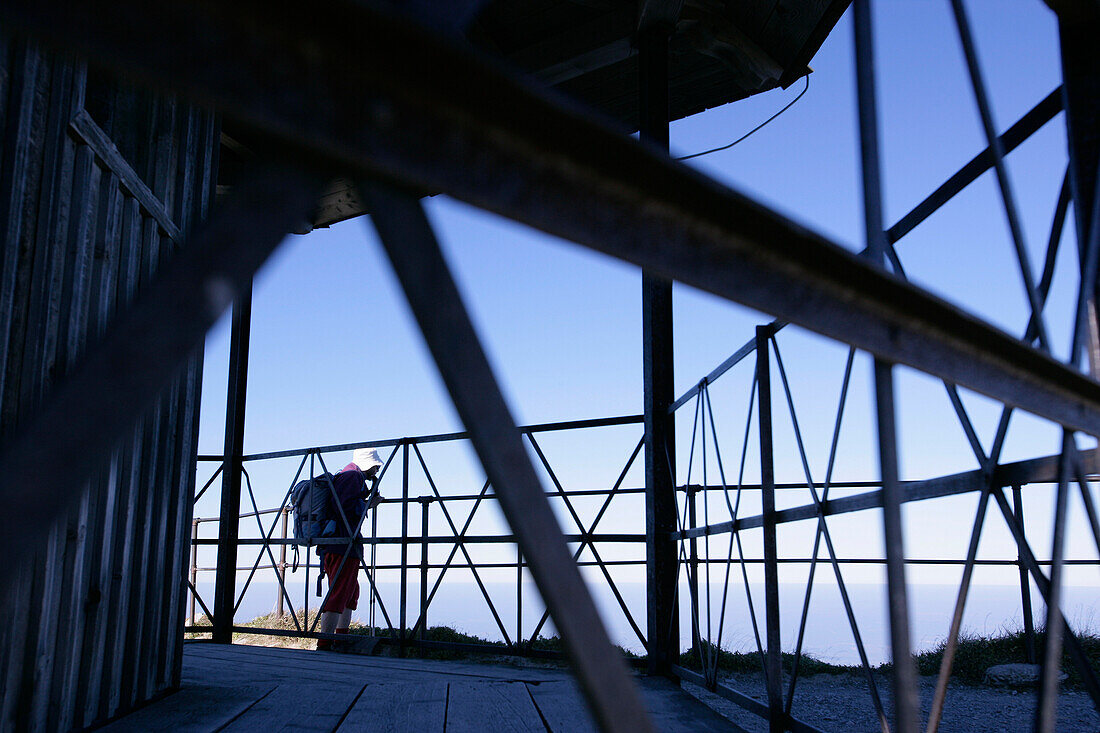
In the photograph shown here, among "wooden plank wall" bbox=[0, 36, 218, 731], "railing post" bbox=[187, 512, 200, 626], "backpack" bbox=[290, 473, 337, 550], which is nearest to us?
"wooden plank wall" bbox=[0, 36, 218, 731]

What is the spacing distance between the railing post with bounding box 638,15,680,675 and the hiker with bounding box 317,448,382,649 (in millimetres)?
2928

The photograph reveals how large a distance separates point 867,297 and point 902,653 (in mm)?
719

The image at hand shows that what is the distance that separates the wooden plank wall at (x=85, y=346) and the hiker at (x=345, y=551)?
3.02m

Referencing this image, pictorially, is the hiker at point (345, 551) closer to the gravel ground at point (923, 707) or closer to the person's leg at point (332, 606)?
the person's leg at point (332, 606)

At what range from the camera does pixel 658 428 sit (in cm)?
547

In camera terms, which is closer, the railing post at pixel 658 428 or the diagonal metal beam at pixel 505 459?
the diagonal metal beam at pixel 505 459

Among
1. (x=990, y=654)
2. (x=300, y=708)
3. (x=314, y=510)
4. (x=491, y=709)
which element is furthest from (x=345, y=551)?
(x=990, y=654)

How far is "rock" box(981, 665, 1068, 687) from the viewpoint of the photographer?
5.74 m

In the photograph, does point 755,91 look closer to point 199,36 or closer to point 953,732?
point 953,732

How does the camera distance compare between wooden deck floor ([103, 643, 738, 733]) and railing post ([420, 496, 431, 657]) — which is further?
railing post ([420, 496, 431, 657])

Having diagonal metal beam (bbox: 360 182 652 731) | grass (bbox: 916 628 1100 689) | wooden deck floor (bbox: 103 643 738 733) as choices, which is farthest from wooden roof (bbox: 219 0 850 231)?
diagonal metal beam (bbox: 360 182 652 731)

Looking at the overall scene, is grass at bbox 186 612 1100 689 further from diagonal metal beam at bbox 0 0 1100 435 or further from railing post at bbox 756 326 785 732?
diagonal metal beam at bbox 0 0 1100 435

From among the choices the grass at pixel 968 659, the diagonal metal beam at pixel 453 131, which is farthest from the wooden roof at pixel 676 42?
the diagonal metal beam at pixel 453 131

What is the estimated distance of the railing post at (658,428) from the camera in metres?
5.23
